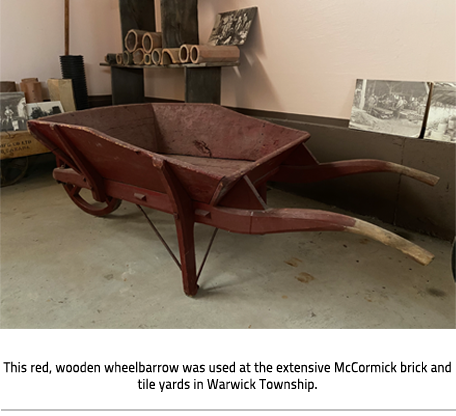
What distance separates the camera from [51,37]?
174 inches

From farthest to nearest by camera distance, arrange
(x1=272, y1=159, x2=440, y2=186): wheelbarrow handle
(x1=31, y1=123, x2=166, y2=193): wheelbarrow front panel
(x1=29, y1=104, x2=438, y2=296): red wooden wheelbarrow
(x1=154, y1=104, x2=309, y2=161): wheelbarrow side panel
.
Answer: (x1=154, y1=104, x2=309, y2=161): wheelbarrow side panel < (x1=272, y1=159, x2=440, y2=186): wheelbarrow handle < (x1=31, y1=123, x2=166, y2=193): wheelbarrow front panel < (x1=29, y1=104, x2=438, y2=296): red wooden wheelbarrow

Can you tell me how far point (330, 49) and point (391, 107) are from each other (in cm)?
70

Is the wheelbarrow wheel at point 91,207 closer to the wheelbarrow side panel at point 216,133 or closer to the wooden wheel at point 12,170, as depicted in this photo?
the wheelbarrow side panel at point 216,133

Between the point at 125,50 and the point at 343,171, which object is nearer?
the point at 343,171

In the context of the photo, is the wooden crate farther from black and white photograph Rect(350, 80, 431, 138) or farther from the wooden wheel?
black and white photograph Rect(350, 80, 431, 138)

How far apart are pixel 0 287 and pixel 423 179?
7.80 ft

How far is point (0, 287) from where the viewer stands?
1982mm

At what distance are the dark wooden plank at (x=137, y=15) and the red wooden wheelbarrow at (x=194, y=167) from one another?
1.81 metres

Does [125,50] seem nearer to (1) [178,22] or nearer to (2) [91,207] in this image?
(1) [178,22]

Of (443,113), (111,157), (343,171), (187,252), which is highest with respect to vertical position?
(443,113)

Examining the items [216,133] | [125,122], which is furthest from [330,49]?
[125,122]

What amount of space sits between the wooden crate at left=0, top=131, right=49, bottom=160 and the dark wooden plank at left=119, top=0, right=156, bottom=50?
1540 mm

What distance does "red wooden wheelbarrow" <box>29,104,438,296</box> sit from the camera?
5.21ft

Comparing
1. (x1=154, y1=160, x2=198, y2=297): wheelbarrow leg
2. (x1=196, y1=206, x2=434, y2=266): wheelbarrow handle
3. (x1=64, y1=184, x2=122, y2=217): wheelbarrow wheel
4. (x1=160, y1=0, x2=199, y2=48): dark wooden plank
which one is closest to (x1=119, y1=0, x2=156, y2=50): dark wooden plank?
(x1=160, y1=0, x2=199, y2=48): dark wooden plank
